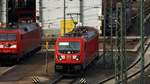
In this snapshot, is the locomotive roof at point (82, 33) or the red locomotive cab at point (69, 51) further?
the locomotive roof at point (82, 33)

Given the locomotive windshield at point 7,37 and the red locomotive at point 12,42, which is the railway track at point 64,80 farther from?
the locomotive windshield at point 7,37

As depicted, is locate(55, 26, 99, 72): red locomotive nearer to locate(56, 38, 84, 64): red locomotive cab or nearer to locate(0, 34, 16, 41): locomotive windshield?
locate(56, 38, 84, 64): red locomotive cab

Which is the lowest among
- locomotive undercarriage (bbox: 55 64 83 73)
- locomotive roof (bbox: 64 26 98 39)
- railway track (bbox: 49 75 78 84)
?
railway track (bbox: 49 75 78 84)

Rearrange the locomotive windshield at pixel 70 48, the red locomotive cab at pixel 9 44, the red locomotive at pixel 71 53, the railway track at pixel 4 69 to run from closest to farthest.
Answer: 1. the red locomotive at pixel 71 53
2. the locomotive windshield at pixel 70 48
3. the railway track at pixel 4 69
4. the red locomotive cab at pixel 9 44

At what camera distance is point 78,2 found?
85125mm

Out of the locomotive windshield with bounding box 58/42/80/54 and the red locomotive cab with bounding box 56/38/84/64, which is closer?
the red locomotive cab with bounding box 56/38/84/64

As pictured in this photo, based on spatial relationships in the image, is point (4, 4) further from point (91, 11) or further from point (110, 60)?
point (110, 60)

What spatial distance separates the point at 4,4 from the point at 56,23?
26.2 ft

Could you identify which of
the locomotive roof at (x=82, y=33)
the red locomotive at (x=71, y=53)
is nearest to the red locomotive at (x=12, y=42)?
the locomotive roof at (x=82, y=33)

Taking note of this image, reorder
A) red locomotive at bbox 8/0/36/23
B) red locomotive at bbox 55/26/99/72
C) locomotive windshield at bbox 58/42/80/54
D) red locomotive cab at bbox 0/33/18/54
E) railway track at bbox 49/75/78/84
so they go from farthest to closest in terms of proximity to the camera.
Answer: red locomotive at bbox 8/0/36/23, red locomotive cab at bbox 0/33/18/54, locomotive windshield at bbox 58/42/80/54, red locomotive at bbox 55/26/99/72, railway track at bbox 49/75/78/84

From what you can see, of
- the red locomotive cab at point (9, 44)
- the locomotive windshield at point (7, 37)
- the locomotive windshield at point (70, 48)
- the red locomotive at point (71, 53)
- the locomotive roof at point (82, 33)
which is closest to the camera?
the red locomotive at point (71, 53)

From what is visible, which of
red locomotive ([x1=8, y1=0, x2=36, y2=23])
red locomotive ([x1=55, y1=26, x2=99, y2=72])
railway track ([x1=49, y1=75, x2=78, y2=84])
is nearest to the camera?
railway track ([x1=49, y1=75, x2=78, y2=84])

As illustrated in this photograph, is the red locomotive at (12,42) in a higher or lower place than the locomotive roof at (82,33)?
lower

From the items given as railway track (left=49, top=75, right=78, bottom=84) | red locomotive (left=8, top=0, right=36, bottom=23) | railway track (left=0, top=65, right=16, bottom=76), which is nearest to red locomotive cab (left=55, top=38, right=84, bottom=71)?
railway track (left=49, top=75, right=78, bottom=84)
